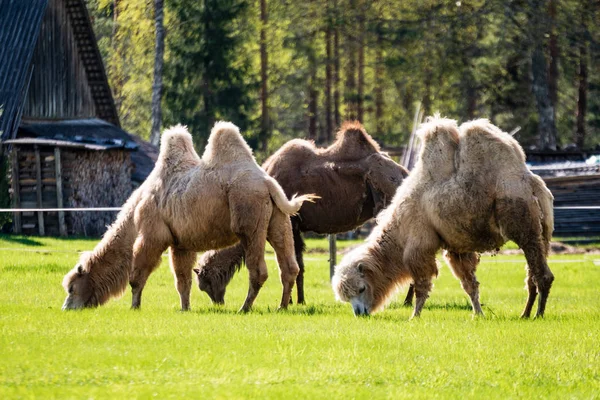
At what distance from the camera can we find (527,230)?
12875 mm

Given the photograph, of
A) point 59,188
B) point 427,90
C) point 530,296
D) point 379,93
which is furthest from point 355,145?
point 379,93

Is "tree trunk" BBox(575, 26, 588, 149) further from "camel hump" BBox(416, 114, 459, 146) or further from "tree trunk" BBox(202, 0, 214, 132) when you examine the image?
"camel hump" BBox(416, 114, 459, 146)

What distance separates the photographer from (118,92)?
52.6 m

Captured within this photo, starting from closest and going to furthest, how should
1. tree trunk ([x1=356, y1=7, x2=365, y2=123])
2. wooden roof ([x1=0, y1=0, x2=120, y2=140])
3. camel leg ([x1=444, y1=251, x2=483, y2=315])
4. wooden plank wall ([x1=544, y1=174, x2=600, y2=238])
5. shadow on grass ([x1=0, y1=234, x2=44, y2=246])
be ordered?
camel leg ([x1=444, y1=251, x2=483, y2=315])
shadow on grass ([x1=0, y1=234, x2=44, y2=246])
wooden plank wall ([x1=544, y1=174, x2=600, y2=238])
wooden roof ([x1=0, y1=0, x2=120, y2=140])
tree trunk ([x1=356, y1=7, x2=365, y2=123])

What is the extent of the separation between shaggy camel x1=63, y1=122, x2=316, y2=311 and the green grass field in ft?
1.49

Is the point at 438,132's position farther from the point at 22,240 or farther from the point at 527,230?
the point at 22,240

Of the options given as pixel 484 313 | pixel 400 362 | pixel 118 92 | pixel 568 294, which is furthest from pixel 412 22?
pixel 400 362

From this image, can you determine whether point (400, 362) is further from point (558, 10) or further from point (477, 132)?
point (558, 10)

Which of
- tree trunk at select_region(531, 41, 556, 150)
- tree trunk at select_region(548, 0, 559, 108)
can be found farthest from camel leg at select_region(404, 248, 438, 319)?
tree trunk at select_region(548, 0, 559, 108)

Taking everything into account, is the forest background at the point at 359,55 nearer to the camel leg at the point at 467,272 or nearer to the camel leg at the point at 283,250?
the camel leg at the point at 467,272

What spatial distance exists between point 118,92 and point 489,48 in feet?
59.1

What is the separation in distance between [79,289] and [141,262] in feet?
2.85

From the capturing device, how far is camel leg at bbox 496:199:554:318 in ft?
42.2

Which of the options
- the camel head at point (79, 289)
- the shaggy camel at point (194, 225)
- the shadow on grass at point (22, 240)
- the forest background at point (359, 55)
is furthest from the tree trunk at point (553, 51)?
the camel head at point (79, 289)
